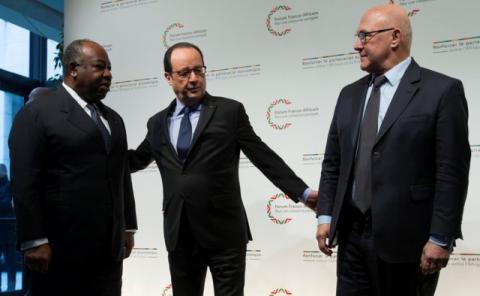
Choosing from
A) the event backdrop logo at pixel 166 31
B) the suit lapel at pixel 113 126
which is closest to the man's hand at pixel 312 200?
the suit lapel at pixel 113 126

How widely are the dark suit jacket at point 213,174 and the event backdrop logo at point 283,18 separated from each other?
1.45m

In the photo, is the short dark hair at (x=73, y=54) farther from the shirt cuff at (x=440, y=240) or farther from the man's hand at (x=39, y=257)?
the shirt cuff at (x=440, y=240)

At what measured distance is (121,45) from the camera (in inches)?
182

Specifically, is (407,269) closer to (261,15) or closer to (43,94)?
(43,94)

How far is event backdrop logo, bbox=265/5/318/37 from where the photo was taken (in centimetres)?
384

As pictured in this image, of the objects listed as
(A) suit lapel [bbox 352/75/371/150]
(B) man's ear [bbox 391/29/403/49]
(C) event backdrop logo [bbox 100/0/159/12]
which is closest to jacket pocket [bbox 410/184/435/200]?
(A) suit lapel [bbox 352/75/371/150]

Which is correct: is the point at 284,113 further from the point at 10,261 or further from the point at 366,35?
the point at 10,261

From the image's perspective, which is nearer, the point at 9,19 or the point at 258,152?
the point at 258,152

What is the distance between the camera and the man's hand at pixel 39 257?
2121 mm

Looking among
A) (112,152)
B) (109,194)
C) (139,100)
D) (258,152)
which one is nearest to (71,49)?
(112,152)

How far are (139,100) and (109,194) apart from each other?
2.24 meters

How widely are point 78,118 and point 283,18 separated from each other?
204cm

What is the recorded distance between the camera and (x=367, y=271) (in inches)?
80.7


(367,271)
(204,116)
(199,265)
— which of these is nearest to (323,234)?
(367,271)
